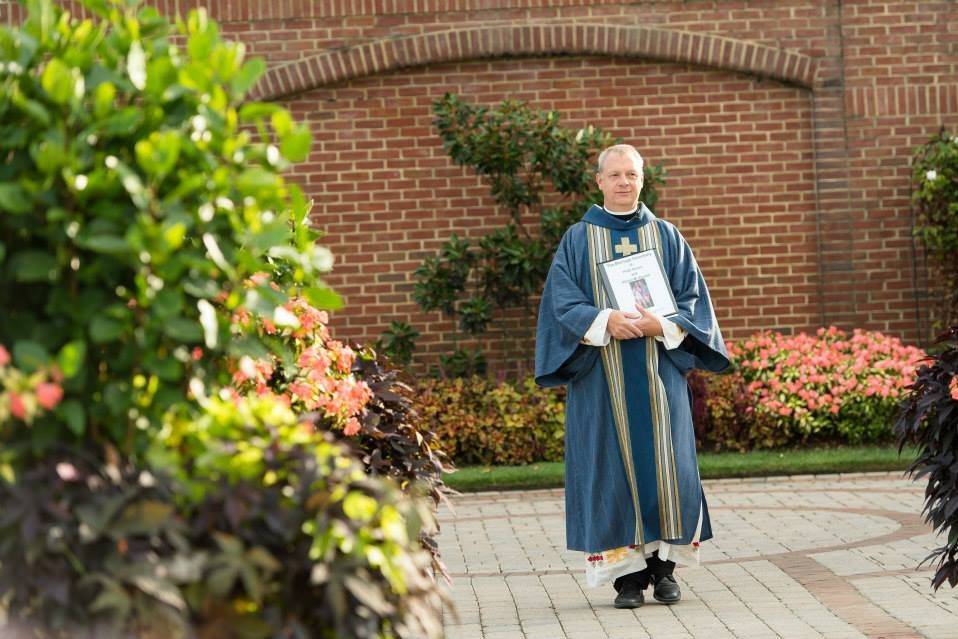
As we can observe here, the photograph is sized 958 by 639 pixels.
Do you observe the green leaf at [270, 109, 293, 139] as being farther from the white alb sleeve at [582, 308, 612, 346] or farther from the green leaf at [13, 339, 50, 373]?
the white alb sleeve at [582, 308, 612, 346]

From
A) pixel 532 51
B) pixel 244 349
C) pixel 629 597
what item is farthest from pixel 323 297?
pixel 532 51

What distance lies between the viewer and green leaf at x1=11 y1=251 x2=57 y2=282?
9.67 feet

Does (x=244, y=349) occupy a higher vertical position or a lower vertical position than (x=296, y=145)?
lower

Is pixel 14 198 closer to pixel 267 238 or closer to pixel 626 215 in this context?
pixel 267 238

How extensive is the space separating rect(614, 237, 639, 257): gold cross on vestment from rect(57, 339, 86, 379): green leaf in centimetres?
434

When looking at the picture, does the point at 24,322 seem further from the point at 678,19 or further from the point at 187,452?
the point at 678,19

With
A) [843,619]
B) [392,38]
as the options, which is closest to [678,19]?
[392,38]

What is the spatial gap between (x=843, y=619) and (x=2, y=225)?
13.4 ft

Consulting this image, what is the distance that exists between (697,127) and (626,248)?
19.7 ft

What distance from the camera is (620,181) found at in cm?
691

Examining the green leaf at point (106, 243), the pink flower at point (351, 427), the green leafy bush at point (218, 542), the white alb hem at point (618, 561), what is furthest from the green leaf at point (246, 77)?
the white alb hem at point (618, 561)

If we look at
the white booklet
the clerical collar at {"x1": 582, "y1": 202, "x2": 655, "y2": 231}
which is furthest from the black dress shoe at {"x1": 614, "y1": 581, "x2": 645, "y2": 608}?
the clerical collar at {"x1": 582, "y1": 202, "x2": 655, "y2": 231}

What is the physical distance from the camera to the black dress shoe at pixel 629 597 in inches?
258

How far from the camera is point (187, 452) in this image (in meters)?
3.14
